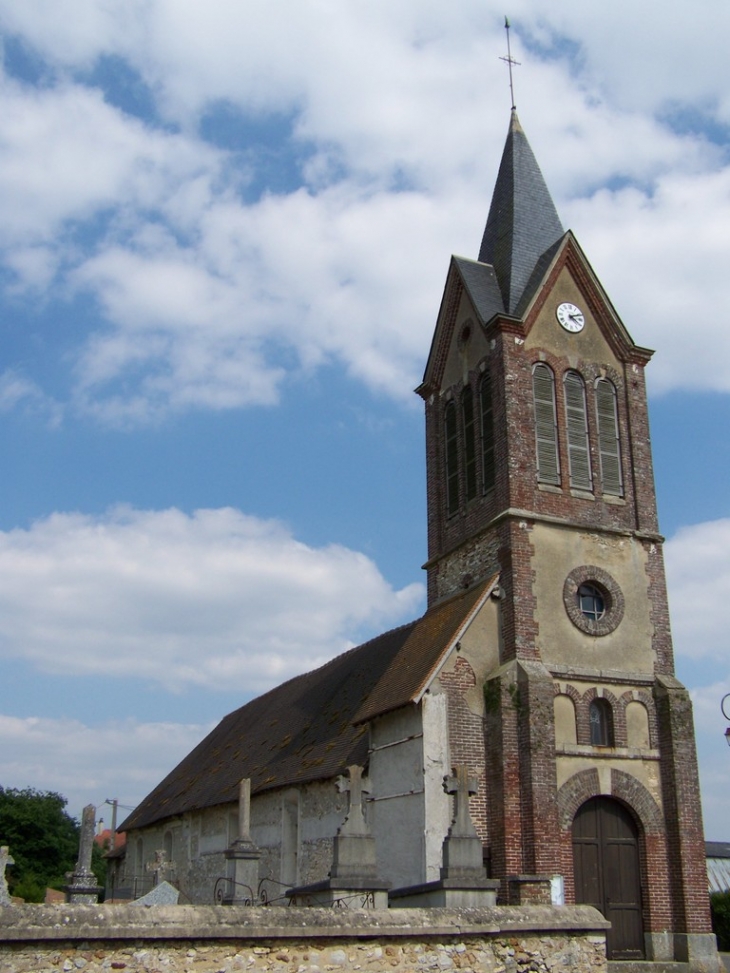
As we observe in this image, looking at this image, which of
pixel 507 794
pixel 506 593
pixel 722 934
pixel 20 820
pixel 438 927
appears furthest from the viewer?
pixel 20 820

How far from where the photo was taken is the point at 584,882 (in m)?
19.9

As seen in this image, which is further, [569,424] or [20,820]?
[20,820]

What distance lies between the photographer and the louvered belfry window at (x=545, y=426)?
23.1m

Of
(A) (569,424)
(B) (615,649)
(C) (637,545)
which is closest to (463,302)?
(A) (569,424)

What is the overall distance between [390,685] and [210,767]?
44.2 feet

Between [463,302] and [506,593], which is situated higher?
[463,302]

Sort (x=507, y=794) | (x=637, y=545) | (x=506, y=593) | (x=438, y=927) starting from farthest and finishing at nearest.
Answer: (x=637, y=545), (x=506, y=593), (x=507, y=794), (x=438, y=927)

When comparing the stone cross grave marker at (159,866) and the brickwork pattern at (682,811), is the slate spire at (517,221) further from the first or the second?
the stone cross grave marker at (159,866)

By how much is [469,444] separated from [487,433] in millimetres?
915

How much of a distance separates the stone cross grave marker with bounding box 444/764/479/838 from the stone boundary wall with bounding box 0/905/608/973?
3.20 meters

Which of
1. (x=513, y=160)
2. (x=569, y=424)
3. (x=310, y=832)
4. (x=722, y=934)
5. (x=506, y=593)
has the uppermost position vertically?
(x=513, y=160)

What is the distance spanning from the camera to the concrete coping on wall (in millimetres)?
9383

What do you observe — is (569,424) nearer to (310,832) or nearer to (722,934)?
(310,832)

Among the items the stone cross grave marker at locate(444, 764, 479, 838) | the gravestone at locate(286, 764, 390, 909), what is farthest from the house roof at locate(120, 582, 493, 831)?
the gravestone at locate(286, 764, 390, 909)
